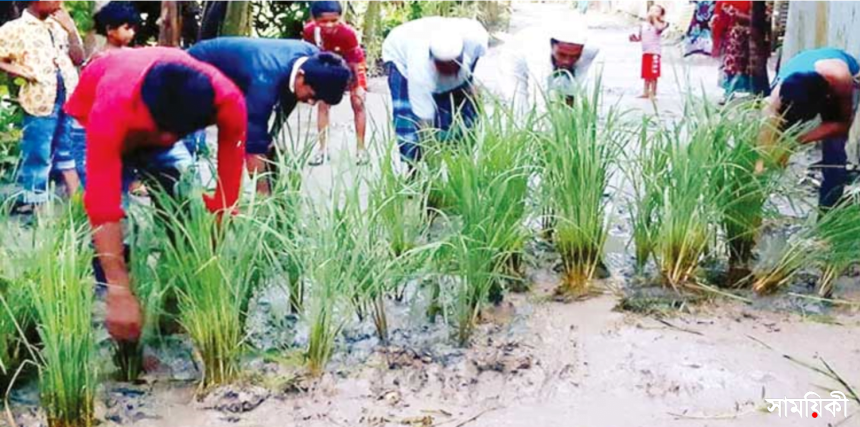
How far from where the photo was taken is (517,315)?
3727 mm

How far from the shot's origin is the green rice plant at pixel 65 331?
2646mm

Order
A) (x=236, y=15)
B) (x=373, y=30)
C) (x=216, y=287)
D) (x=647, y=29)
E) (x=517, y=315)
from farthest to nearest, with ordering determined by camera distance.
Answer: (x=373, y=30)
(x=647, y=29)
(x=236, y=15)
(x=517, y=315)
(x=216, y=287)

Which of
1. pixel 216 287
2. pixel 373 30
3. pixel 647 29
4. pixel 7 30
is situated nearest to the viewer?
pixel 216 287

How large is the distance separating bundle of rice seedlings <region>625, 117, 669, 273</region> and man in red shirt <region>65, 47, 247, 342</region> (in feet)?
5.04

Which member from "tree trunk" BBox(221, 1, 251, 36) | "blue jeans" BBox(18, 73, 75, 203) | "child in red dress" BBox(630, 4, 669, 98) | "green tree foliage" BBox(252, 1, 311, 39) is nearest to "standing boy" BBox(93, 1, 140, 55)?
"blue jeans" BBox(18, 73, 75, 203)

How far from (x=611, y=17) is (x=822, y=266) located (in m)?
19.8

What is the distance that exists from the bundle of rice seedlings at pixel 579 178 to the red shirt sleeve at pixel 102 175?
1625 millimetres

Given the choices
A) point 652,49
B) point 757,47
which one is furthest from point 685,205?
point 652,49

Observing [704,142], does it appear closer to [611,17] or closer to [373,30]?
[373,30]

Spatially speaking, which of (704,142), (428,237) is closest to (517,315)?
(428,237)

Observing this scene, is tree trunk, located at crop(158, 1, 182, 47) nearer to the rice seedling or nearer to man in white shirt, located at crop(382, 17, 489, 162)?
man in white shirt, located at crop(382, 17, 489, 162)

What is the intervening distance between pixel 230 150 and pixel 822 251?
2.18 m

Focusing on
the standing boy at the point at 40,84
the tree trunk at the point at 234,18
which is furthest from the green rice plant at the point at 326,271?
the tree trunk at the point at 234,18

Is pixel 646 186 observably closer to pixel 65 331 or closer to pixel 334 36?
pixel 65 331
